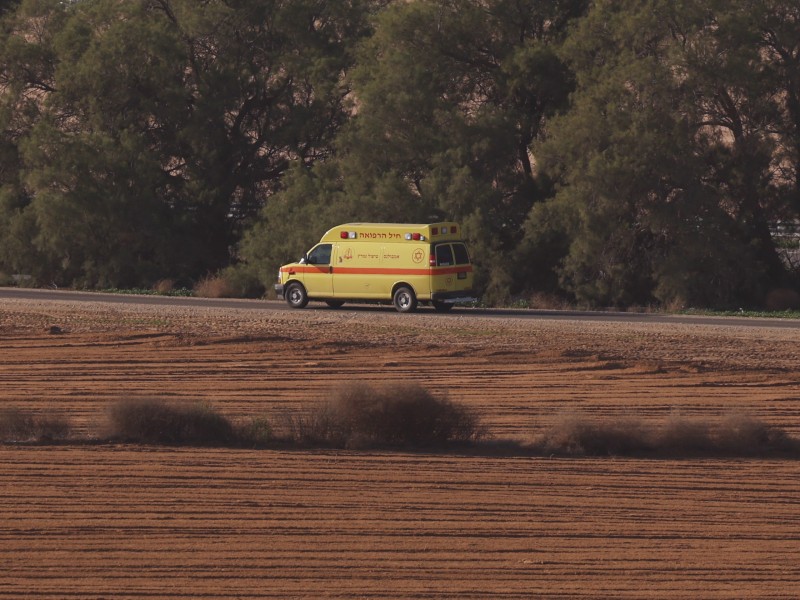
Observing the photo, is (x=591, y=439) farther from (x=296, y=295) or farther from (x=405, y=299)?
(x=296, y=295)

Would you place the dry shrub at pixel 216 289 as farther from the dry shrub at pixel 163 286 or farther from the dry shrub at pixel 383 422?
the dry shrub at pixel 383 422

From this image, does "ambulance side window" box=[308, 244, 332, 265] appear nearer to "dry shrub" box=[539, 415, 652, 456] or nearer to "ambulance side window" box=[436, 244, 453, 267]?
"ambulance side window" box=[436, 244, 453, 267]

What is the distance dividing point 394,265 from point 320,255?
2089 millimetres

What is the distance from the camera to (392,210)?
39.5m

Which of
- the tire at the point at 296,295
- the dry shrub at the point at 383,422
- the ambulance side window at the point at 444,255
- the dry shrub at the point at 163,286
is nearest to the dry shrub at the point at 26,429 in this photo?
the dry shrub at the point at 383,422

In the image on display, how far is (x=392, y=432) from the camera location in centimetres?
1705

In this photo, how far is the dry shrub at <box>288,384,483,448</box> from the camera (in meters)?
17.0

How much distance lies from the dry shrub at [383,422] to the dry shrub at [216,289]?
2419 cm

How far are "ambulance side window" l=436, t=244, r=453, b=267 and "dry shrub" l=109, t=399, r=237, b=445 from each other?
616 inches

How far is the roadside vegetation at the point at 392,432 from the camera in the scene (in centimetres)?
1677

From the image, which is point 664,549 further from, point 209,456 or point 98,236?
point 98,236

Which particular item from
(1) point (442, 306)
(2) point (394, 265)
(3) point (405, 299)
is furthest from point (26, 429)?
(1) point (442, 306)

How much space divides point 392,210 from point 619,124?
23.0 feet

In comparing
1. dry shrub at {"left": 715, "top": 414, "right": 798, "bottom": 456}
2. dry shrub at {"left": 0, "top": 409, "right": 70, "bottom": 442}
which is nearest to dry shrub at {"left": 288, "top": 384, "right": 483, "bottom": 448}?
dry shrub at {"left": 0, "top": 409, "right": 70, "bottom": 442}
